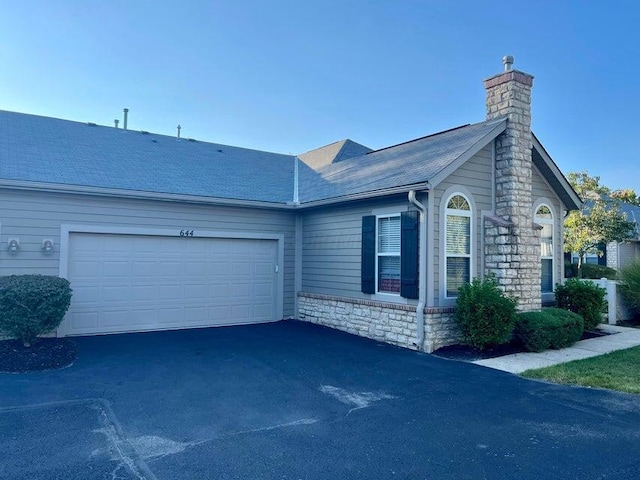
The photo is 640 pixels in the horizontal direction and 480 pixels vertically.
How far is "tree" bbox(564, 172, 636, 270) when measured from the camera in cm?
1684

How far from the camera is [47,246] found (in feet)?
28.1

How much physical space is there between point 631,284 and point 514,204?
17.6 ft

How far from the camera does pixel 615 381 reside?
621cm

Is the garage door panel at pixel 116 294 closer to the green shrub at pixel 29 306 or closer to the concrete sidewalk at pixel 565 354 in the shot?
the green shrub at pixel 29 306

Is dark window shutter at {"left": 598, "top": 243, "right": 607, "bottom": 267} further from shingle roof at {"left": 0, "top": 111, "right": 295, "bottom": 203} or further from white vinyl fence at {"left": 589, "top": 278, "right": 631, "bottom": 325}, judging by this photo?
shingle roof at {"left": 0, "top": 111, "right": 295, "bottom": 203}

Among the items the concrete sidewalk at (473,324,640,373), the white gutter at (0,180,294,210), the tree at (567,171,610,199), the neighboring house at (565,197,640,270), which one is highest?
the tree at (567,171,610,199)

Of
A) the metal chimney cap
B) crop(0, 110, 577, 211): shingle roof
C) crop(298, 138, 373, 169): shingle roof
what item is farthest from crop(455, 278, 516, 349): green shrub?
crop(298, 138, 373, 169): shingle roof

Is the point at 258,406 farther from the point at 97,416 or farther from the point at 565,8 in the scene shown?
the point at 565,8

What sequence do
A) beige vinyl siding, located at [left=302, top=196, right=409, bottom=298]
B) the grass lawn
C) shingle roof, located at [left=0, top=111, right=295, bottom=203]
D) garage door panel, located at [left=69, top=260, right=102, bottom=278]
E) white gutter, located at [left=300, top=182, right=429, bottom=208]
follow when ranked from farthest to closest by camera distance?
beige vinyl siding, located at [left=302, top=196, right=409, bottom=298] → shingle roof, located at [left=0, top=111, right=295, bottom=203] → garage door panel, located at [left=69, top=260, right=102, bottom=278] → white gutter, located at [left=300, top=182, right=429, bottom=208] → the grass lawn

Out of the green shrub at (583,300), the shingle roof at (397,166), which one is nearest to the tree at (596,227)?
the green shrub at (583,300)

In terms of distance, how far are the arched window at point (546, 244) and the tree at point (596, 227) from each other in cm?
722

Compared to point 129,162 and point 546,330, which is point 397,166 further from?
point 129,162

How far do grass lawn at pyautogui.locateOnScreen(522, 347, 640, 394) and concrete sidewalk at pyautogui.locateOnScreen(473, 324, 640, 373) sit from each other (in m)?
0.25

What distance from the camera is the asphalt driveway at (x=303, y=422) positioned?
11.9 feet
